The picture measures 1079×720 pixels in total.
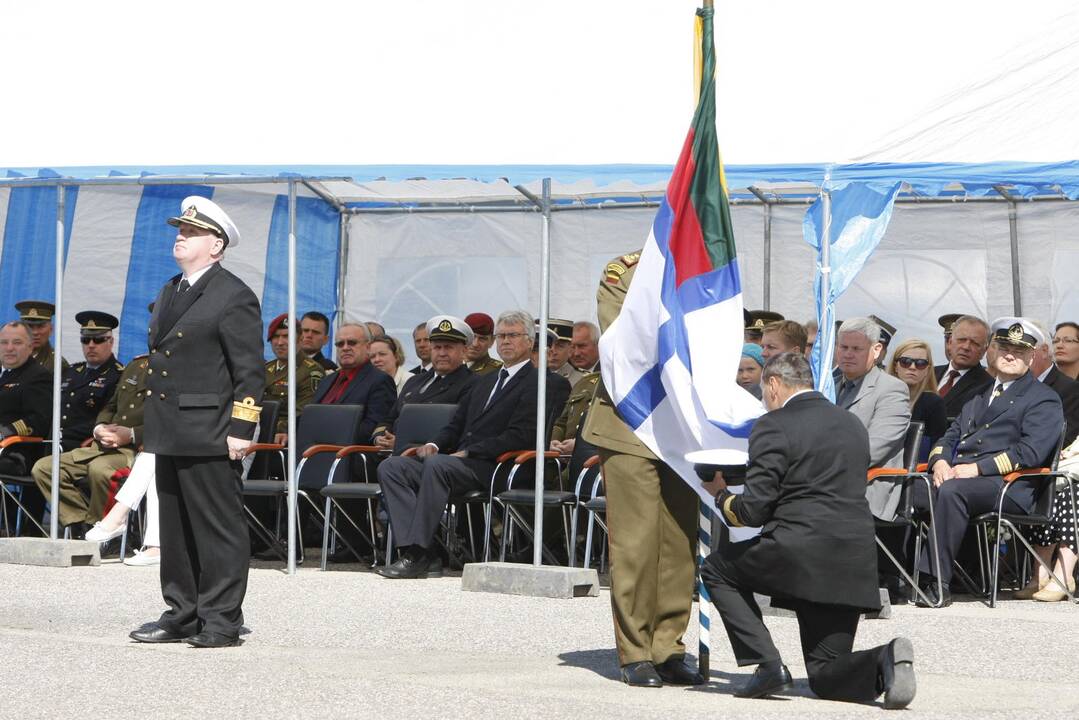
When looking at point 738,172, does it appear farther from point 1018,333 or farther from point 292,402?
point 292,402

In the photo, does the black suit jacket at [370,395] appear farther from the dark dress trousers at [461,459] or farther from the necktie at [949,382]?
the necktie at [949,382]

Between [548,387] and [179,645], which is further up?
[548,387]

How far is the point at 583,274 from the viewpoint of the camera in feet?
40.6

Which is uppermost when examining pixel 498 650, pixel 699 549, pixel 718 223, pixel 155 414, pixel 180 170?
pixel 180 170

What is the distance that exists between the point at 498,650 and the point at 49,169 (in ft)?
14.1

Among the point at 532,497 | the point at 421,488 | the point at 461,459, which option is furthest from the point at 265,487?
the point at 532,497

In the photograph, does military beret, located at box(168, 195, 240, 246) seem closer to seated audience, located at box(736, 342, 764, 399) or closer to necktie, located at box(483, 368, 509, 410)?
seated audience, located at box(736, 342, 764, 399)

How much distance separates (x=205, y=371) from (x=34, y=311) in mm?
5740

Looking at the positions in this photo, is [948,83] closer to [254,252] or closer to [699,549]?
[699,549]

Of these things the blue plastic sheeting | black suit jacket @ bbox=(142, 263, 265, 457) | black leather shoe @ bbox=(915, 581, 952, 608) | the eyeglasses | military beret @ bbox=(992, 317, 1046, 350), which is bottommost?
black leather shoe @ bbox=(915, 581, 952, 608)

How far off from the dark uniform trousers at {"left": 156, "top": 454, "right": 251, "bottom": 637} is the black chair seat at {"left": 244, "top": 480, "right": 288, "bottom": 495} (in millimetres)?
3055

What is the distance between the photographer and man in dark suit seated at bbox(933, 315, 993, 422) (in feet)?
30.8

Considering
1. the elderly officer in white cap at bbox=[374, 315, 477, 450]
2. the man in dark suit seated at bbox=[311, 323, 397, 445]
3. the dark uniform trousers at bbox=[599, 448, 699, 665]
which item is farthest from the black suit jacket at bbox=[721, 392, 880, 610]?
the man in dark suit seated at bbox=[311, 323, 397, 445]

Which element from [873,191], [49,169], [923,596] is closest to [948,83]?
[873,191]
